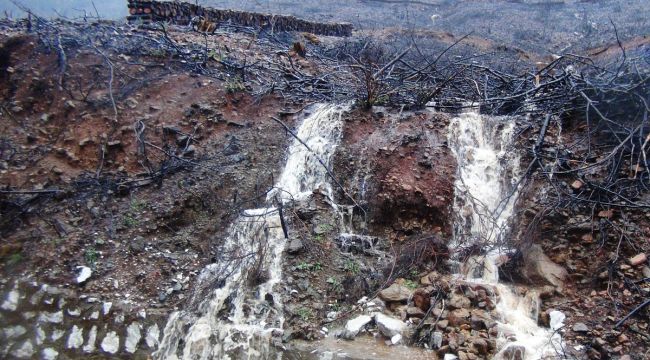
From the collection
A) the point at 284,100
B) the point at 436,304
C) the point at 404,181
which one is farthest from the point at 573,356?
the point at 284,100

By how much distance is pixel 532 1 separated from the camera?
57.2 feet

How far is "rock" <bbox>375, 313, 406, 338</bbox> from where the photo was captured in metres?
3.75

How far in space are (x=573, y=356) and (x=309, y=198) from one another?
2.83 metres

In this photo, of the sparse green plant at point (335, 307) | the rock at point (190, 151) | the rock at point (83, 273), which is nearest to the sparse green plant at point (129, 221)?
the rock at point (83, 273)

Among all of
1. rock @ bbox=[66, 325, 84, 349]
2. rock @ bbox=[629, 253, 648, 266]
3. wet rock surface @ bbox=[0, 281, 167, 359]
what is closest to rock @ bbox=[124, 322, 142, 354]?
wet rock surface @ bbox=[0, 281, 167, 359]

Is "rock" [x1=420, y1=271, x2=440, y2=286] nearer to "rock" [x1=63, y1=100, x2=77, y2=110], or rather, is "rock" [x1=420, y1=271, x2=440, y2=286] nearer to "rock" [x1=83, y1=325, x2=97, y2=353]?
"rock" [x1=83, y1=325, x2=97, y2=353]

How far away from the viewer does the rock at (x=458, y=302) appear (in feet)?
12.6

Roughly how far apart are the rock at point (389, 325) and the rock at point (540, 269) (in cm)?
136

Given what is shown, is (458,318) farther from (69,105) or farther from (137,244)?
(69,105)

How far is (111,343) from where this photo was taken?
3.73 metres

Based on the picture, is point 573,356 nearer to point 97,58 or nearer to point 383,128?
point 383,128

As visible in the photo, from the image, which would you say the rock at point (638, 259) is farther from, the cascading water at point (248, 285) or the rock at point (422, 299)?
the cascading water at point (248, 285)

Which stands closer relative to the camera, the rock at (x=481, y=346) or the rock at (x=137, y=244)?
the rock at (x=481, y=346)

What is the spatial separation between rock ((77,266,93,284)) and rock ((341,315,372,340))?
240 centimetres
